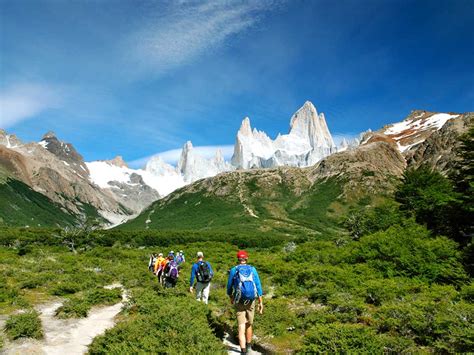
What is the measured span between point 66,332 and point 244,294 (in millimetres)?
7838

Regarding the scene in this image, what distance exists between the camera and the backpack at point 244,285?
1173cm

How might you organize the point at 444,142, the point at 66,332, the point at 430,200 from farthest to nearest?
1. the point at 444,142
2. the point at 430,200
3. the point at 66,332

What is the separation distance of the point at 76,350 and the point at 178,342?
422 cm

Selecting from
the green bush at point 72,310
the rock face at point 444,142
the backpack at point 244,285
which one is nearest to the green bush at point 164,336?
the backpack at point 244,285

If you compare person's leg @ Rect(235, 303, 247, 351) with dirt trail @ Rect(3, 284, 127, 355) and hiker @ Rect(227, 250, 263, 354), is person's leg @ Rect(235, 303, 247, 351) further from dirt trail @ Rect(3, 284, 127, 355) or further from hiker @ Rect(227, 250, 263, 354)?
dirt trail @ Rect(3, 284, 127, 355)

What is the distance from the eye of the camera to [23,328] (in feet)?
41.3

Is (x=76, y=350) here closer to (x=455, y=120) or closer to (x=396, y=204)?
(x=396, y=204)

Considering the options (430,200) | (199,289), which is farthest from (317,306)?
(430,200)

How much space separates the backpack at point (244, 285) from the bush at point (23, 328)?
738cm

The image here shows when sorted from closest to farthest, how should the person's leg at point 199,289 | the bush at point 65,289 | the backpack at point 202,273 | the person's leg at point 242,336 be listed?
1. the person's leg at point 242,336
2. the backpack at point 202,273
3. the person's leg at point 199,289
4. the bush at point 65,289

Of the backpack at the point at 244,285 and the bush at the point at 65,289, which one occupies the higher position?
the backpack at the point at 244,285

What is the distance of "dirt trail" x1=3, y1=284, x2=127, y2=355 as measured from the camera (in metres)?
11.8

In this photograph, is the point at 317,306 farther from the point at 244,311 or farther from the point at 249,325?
the point at 244,311

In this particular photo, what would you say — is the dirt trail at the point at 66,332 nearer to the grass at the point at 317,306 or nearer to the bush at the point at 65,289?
the grass at the point at 317,306
